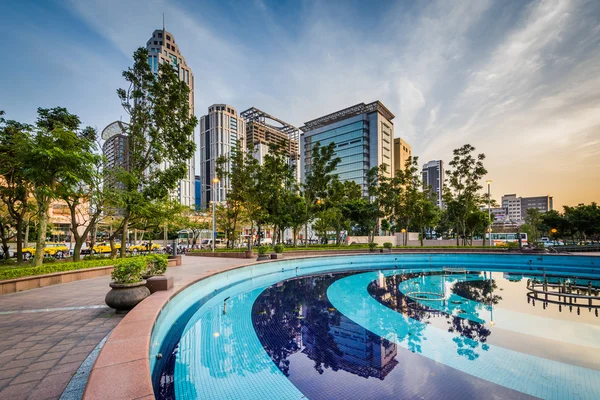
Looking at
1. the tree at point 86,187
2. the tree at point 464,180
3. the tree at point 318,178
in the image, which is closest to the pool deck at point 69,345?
the tree at point 86,187

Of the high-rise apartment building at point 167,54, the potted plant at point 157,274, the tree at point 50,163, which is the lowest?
the potted plant at point 157,274

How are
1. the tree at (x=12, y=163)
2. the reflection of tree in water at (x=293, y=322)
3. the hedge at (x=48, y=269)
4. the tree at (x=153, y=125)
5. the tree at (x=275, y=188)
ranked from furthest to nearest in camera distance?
the tree at (x=275, y=188) → the tree at (x=153, y=125) → the tree at (x=12, y=163) → the hedge at (x=48, y=269) → the reflection of tree in water at (x=293, y=322)

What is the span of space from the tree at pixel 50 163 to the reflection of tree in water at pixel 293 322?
927 cm

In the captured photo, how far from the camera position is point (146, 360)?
322 centimetres

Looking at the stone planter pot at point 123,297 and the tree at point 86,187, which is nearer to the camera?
the stone planter pot at point 123,297

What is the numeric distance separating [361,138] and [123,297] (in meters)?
81.5

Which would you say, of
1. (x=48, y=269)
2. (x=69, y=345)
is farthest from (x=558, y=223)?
(x=48, y=269)

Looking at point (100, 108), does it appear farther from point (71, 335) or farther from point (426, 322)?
point (426, 322)

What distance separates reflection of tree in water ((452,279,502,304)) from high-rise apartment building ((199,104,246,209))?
106 meters

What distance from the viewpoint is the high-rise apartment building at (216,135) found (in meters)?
116

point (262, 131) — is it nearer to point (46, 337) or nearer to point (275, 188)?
point (275, 188)

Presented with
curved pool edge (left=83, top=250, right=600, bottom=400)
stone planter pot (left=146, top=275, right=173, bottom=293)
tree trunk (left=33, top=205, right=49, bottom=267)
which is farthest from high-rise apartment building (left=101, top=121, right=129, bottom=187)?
curved pool edge (left=83, top=250, right=600, bottom=400)

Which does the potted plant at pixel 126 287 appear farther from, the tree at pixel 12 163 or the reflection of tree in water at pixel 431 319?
the tree at pixel 12 163

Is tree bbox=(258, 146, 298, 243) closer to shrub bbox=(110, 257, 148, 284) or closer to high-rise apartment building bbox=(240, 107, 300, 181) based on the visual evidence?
shrub bbox=(110, 257, 148, 284)
